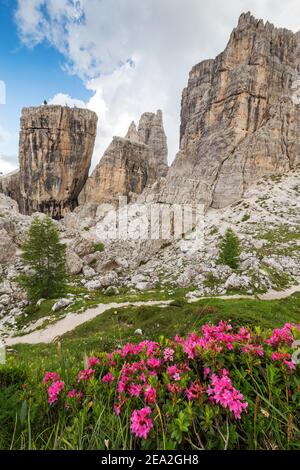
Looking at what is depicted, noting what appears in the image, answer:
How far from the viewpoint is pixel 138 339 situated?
12.4 metres

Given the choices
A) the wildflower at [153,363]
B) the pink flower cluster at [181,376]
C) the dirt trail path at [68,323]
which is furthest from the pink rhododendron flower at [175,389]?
the dirt trail path at [68,323]

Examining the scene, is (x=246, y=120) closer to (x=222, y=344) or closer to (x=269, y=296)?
(x=269, y=296)

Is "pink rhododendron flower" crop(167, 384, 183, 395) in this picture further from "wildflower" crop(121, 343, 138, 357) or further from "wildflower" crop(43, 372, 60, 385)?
"wildflower" crop(43, 372, 60, 385)

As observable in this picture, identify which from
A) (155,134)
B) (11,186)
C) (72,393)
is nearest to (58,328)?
(72,393)

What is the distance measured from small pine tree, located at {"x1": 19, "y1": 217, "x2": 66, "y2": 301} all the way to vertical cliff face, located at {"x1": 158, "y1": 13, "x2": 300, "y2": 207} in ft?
Result: 134

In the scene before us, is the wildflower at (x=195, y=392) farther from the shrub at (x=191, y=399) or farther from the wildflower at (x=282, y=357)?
the wildflower at (x=282, y=357)

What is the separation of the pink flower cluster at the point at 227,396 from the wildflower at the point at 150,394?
20.3 inches

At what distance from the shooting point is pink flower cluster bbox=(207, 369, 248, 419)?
194 centimetres

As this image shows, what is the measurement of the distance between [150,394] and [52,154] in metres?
86.5

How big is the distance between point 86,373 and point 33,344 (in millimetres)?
15449

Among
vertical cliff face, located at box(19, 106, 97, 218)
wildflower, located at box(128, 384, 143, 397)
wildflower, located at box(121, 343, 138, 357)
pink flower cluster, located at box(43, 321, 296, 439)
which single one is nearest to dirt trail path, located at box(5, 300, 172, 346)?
wildflower, located at box(121, 343, 138, 357)

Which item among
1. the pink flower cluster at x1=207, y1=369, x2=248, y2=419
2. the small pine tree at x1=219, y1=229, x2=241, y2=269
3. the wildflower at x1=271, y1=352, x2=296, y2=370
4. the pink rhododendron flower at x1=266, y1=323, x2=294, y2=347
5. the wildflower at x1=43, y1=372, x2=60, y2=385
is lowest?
the small pine tree at x1=219, y1=229, x2=241, y2=269
